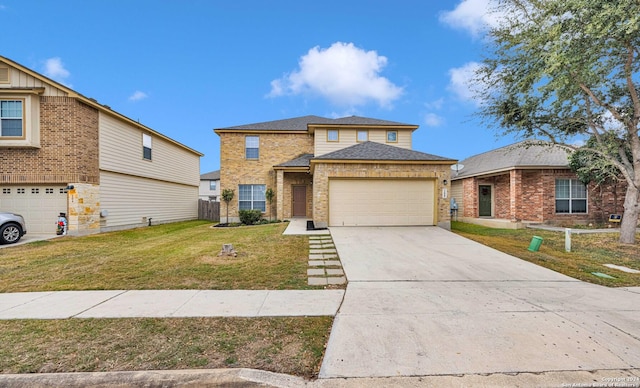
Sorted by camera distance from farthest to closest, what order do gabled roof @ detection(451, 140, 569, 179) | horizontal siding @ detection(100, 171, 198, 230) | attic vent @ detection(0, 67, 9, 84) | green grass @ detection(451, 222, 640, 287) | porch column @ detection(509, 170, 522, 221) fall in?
1. porch column @ detection(509, 170, 522, 221)
2. gabled roof @ detection(451, 140, 569, 179)
3. horizontal siding @ detection(100, 171, 198, 230)
4. attic vent @ detection(0, 67, 9, 84)
5. green grass @ detection(451, 222, 640, 287)

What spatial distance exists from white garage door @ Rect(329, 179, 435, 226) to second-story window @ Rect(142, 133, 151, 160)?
37.3 feet

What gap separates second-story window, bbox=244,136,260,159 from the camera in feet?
56.5

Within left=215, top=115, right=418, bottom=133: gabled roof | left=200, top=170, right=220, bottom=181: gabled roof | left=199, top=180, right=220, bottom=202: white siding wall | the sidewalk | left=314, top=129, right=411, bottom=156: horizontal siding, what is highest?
left=215, top=115, right=418, bottom=133: gabled roof

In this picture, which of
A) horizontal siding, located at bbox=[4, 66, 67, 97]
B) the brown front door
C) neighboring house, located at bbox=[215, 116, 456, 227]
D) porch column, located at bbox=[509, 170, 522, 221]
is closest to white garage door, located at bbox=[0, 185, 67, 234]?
horizontal siding, located at bbox=[4, 66, 67, 97]

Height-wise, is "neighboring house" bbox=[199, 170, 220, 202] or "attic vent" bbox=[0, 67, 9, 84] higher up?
"attic vent" bbox=[0, 67, 9, 84]

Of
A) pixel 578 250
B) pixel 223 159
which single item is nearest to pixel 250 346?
pixel 578 250

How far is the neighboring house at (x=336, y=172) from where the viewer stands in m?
11.8

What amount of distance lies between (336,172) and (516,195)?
9879 mm

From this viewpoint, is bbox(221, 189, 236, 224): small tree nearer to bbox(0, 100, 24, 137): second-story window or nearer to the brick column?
the brick column

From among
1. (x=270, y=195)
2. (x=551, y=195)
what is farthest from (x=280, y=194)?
(x=551, y=195)

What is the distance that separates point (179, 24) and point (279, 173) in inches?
353

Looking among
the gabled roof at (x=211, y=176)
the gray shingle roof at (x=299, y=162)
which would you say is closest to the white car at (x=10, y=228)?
the gray shingle roof at (x=299, y=162)

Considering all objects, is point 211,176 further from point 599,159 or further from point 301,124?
point 599,159

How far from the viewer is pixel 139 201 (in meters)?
15.5
